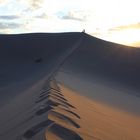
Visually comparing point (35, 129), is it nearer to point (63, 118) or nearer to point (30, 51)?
point (63, 118)

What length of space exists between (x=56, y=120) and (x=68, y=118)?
575 millimetres

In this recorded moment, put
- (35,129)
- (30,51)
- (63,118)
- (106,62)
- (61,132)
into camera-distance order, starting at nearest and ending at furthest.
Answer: (61,132) → (35,129) → (63,118) → (106,62) → (30,51)

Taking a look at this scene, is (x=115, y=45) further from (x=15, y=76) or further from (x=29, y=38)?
(x=15, y=76)

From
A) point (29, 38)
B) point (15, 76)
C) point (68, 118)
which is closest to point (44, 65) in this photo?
point (15, 76)

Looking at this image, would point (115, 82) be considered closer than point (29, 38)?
Yes

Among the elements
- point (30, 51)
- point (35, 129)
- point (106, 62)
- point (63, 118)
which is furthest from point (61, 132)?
point (30, 51)

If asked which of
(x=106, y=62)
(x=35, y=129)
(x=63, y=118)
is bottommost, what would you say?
(x=106, y=62)

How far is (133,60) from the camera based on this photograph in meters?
32.2

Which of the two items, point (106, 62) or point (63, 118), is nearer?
point (63, 118)

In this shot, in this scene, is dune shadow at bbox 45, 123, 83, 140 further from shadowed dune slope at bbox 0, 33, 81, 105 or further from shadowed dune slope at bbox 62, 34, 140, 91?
shadowed dune slope at bbox 0, 33, 81, 105

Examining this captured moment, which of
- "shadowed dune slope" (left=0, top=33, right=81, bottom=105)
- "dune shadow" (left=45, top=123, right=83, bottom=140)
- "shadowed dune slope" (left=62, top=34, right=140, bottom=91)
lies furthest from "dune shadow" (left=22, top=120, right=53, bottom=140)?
"shadowed dune slope" (left=0, top=33, right=81, bottom=105)

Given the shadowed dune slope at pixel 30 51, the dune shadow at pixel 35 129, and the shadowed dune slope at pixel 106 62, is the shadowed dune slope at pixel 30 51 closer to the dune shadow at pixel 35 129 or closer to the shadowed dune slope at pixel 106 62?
the shadowed dune slope at pixel 106 62

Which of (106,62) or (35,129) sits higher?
(35,129)

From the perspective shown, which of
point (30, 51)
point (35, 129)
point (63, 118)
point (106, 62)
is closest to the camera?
point (35, 129)
